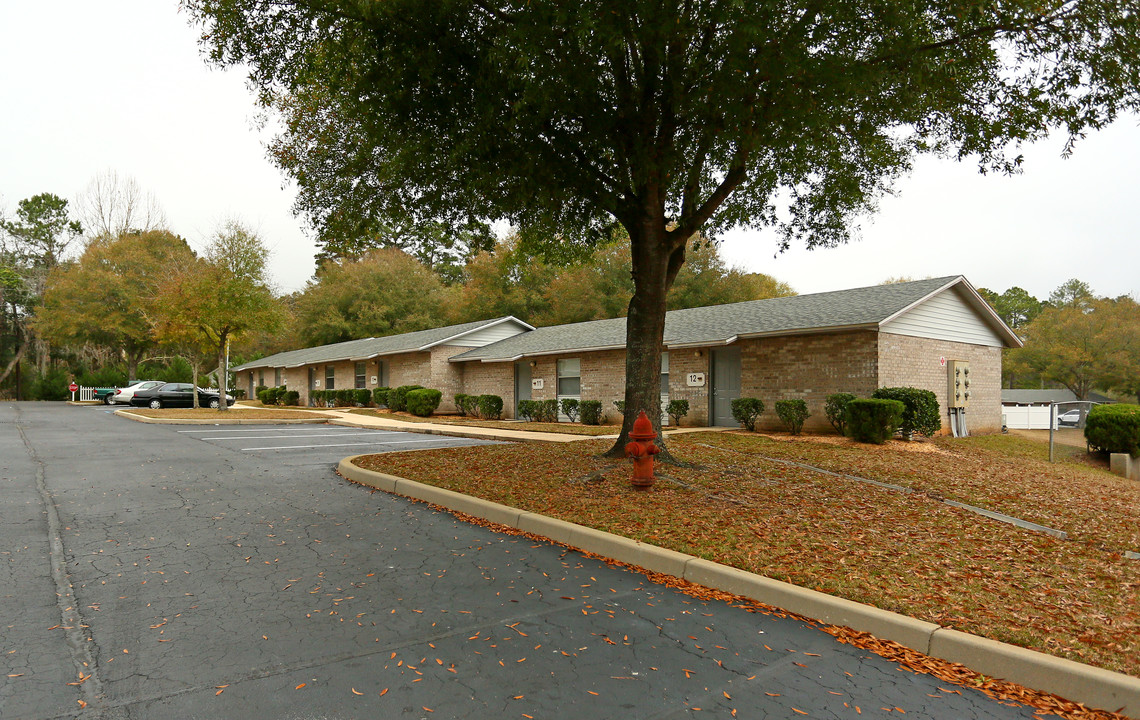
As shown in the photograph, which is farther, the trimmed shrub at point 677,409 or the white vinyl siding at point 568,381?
the white vinyl siding at point 568,381

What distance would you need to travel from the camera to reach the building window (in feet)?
72.0

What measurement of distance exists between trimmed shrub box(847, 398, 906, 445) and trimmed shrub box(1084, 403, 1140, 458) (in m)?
6.07

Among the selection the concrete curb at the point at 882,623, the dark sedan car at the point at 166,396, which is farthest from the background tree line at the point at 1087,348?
the dark sedan car at the point at 166,396

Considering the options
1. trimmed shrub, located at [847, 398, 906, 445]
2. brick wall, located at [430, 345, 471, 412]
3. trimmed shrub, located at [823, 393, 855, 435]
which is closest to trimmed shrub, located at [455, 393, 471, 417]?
brick wall, located at [430, 345, 471, 412]

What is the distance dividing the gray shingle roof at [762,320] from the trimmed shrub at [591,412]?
5.94ft

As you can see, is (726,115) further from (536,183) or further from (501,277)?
(501,277)

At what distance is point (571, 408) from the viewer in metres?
21.5

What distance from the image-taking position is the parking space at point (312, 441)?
490 inches

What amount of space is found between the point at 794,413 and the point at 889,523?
936cm

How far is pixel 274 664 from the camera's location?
11.1 ft

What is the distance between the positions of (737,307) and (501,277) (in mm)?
24603

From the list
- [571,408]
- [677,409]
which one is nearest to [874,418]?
[677,409]

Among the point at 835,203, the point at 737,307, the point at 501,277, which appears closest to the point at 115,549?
the point at 835,203

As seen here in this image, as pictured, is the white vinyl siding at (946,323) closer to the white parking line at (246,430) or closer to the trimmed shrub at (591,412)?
the trimmed shrub at (591,412)
